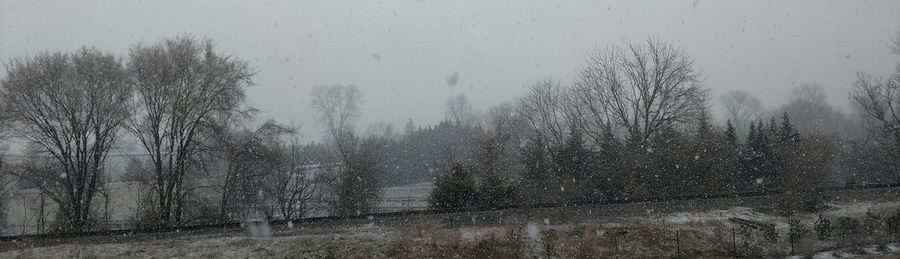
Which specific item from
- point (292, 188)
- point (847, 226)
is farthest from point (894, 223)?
point (292, 188)

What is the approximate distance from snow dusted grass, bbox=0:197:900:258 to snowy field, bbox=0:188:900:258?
0.03 meters

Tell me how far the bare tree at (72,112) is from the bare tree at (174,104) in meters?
1.08

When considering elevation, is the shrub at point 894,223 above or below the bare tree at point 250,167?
below

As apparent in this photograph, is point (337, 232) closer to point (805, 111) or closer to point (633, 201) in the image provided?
point (633, 201)

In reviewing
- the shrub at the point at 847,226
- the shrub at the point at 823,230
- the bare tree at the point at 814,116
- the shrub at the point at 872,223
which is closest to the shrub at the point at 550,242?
the shrub at the point at 823,230

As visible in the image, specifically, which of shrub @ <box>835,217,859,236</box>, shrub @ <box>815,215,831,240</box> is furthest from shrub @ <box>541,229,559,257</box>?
shrub @ <box>835,217,859,236</box>

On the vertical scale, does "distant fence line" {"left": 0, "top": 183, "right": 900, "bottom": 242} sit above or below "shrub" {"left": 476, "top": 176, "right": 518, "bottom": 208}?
below

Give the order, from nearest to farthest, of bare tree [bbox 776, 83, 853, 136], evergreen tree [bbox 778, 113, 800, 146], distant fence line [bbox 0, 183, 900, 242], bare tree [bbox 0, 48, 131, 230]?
distant fence line [bbox 0, 183, 900, 242] → bare tree [bbox 0, 48, 131, 230] → evergreen tree [bbox 778, 113, 800, 146] → bare tree [bbox 776, 83, 853, 136]

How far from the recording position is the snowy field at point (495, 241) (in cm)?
1575

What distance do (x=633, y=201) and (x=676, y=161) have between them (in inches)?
321

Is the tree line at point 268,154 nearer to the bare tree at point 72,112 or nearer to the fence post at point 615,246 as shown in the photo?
the bare tree at point 72,112

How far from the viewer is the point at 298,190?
29.6m

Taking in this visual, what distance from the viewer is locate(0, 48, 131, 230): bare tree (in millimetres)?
23547

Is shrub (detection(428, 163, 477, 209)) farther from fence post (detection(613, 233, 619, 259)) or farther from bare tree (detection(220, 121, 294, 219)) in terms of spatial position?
fence post (detection(613, 233, 619, 259))
